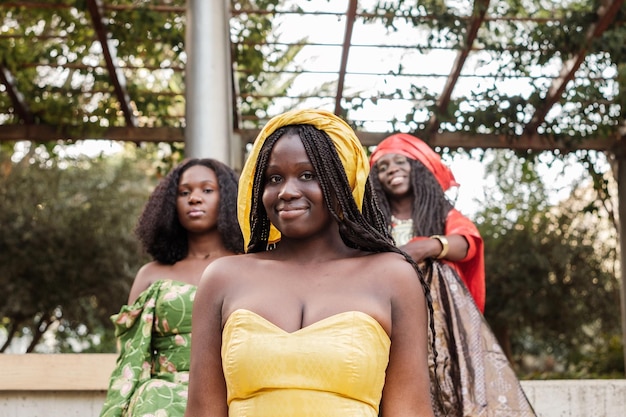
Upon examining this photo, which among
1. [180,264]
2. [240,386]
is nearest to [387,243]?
[240,386]

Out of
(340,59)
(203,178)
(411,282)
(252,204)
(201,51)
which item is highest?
(340,59)

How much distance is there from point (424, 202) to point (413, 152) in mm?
343

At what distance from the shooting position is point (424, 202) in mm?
5059

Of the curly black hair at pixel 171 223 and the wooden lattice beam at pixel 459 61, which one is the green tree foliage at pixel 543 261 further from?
the curly black hair at pixel 171 223

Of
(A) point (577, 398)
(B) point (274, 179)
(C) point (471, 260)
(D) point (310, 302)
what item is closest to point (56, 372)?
(C) point (471, 260)

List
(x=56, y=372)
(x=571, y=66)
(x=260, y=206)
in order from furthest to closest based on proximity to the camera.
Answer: (x=571, y=66)
(x=56, y=372)
(x=260, y=206)

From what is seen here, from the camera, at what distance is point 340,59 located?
10.7 metres

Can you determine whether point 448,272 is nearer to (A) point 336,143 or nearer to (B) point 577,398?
(B) point 577,398

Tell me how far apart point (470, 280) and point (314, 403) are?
287 centimetres

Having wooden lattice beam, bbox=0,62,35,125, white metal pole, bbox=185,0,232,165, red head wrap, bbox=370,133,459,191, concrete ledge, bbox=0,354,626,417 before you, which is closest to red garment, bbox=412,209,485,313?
red head wrap, bbox=370,133,459,191

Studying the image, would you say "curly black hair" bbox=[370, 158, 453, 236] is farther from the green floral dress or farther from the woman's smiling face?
the woman's smiling face

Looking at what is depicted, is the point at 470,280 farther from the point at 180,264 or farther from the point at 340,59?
the point at 340,59

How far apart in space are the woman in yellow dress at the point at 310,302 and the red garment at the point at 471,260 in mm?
2234

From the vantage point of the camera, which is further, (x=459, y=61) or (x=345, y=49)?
(x=459, y=61)
